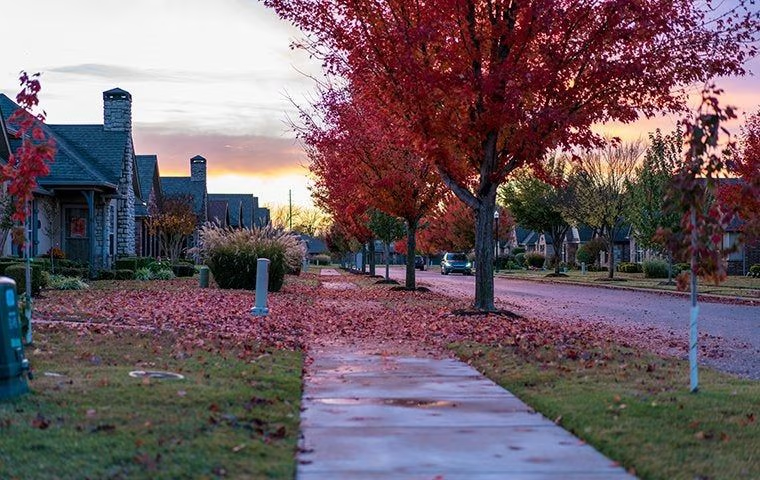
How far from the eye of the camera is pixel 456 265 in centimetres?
6631

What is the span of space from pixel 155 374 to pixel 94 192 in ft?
78.1

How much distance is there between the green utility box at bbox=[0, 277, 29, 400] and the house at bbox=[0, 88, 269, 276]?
750 inches

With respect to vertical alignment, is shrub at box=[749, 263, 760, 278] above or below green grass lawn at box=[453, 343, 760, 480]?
above

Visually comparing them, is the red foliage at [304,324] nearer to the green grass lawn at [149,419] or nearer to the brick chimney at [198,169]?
the green grass lawn at [149,419]

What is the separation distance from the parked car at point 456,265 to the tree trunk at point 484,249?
4686 cm

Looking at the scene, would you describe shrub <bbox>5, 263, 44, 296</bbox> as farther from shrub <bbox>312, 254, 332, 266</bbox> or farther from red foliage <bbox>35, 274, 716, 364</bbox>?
shrub <bbox>312, 254, 332, 266</bbox>

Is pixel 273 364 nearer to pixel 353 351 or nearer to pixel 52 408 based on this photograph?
pixel 353 351

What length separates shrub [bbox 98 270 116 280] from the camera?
30.2 m

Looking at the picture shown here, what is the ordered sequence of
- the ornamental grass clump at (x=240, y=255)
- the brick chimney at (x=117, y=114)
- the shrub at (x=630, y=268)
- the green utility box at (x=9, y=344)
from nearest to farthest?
1. the green utility box at (x=9, y=344)
2. the ornamental grass clump at (x=240, y=255)
3. the brick chimney at (x=117, y=114)
4. the shrub at (x=630, y=268)

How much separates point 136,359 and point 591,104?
10545 millimetres

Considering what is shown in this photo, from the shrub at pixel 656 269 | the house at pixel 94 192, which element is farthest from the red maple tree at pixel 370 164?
the shrub at pixel 656 269

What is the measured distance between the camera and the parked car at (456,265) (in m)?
66.1

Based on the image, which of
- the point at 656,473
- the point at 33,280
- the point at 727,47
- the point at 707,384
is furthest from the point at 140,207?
the point at 656,473

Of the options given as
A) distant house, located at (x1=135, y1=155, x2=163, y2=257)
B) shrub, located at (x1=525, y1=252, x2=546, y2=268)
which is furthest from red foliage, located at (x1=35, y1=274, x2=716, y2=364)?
shrub, located at (x1=525, y1=252, x2=546, y2=268)
